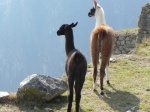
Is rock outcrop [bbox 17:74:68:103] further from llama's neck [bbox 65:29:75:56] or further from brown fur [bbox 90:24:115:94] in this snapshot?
brown fur [bbox 90:24:115:94]

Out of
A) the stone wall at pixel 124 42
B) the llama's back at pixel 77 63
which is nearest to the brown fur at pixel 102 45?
the llama's back at pixel 77 63

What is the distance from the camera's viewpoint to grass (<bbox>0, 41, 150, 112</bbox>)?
824 centimetres

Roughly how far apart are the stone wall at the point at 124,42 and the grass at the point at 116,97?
899 centimetres

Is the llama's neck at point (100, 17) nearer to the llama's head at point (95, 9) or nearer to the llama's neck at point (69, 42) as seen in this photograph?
the llama's head at point (95, 9)

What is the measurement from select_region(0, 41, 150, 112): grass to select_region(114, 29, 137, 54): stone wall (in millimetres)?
8990

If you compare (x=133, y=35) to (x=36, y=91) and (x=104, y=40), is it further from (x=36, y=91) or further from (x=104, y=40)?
(x=36, y=91)

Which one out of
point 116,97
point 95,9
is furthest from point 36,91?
point 95,9

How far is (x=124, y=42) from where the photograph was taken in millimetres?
21625

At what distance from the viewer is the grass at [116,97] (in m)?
8.24

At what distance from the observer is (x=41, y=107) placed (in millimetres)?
8375

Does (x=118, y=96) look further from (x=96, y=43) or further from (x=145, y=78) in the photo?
(x=145, y=78)

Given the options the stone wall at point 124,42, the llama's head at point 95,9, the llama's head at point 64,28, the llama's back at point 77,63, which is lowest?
the stone wall at point 124,42

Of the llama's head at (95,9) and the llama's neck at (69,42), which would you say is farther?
the llama's head at (95,9)

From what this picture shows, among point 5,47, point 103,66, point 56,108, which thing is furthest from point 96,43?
point 5,47
